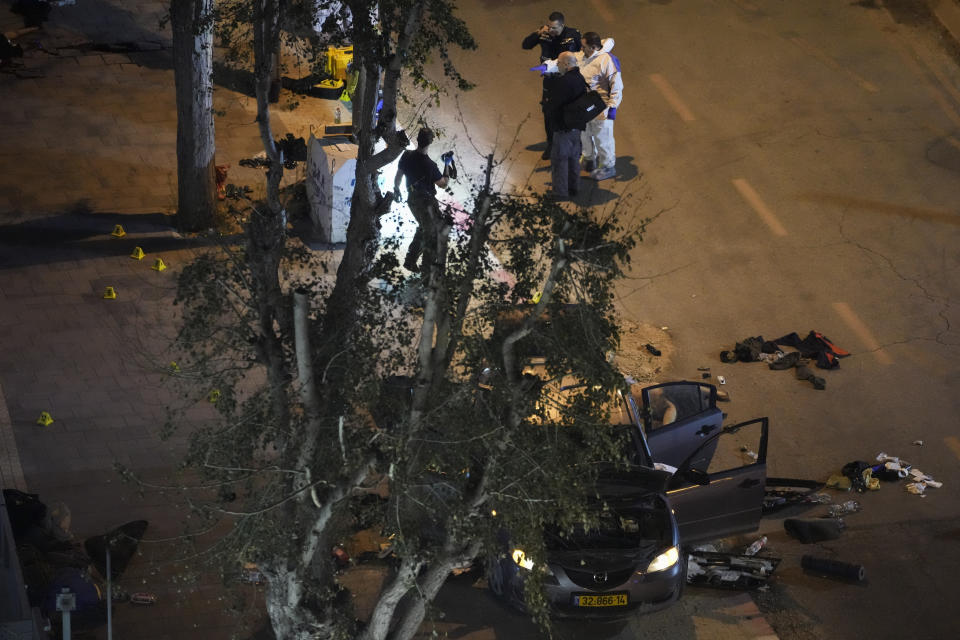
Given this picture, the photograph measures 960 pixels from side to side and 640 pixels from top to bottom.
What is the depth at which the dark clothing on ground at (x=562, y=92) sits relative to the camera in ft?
52.4

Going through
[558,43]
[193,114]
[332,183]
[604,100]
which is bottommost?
[332,183]

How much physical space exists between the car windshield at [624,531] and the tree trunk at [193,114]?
306 inches

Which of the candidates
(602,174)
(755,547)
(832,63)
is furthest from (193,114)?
(832,63)

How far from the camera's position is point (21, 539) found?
10.4 metres

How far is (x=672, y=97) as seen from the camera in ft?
65.0

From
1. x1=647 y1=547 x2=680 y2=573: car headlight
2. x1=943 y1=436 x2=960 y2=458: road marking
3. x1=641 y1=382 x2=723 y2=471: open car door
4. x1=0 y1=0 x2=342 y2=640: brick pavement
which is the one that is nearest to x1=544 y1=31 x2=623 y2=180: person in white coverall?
x1=0 y1=0 x2=342 y2=640: brick pavement

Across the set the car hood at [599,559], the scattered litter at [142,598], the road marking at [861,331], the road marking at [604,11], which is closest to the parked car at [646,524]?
the car hood at [599,559]

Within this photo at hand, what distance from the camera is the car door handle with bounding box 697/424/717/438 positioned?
1155cm

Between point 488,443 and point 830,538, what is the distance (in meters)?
5.78

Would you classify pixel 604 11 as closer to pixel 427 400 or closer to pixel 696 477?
pixel 696 477

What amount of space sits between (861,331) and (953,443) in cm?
221

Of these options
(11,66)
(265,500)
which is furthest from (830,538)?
(11,66)

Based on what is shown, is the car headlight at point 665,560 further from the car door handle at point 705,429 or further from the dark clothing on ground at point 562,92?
the dark clothing on ground at point 562,92

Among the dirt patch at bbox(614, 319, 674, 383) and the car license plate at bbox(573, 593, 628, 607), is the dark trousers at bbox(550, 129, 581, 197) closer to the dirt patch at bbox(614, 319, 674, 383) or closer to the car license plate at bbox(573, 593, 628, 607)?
the dirt patch at bbox(614, 319, 674, 383)
